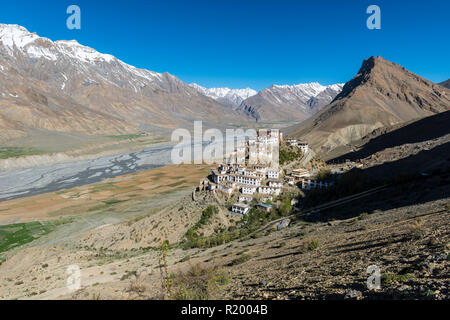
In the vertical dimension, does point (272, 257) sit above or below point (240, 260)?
above

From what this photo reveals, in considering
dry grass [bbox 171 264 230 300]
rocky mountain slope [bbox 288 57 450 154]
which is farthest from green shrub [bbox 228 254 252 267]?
rocky mountain slope [bbox 288 57 450 154]

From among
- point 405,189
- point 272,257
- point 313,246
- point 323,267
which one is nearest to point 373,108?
point 405,189

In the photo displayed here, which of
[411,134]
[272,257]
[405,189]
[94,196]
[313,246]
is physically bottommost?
[272,257]

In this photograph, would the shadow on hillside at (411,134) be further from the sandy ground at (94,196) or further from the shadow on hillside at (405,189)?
the sandy ground at (94,196)

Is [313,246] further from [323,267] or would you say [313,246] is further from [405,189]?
[405,189]

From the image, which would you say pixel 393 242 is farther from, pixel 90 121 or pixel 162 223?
pixel 90 121

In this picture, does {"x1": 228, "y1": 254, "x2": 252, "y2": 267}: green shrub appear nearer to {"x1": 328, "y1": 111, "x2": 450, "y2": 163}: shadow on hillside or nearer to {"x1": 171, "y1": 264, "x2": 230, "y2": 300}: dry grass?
{"x1": 171, "y1": 264, "x2": 230, "y2": 300}: dry grass
